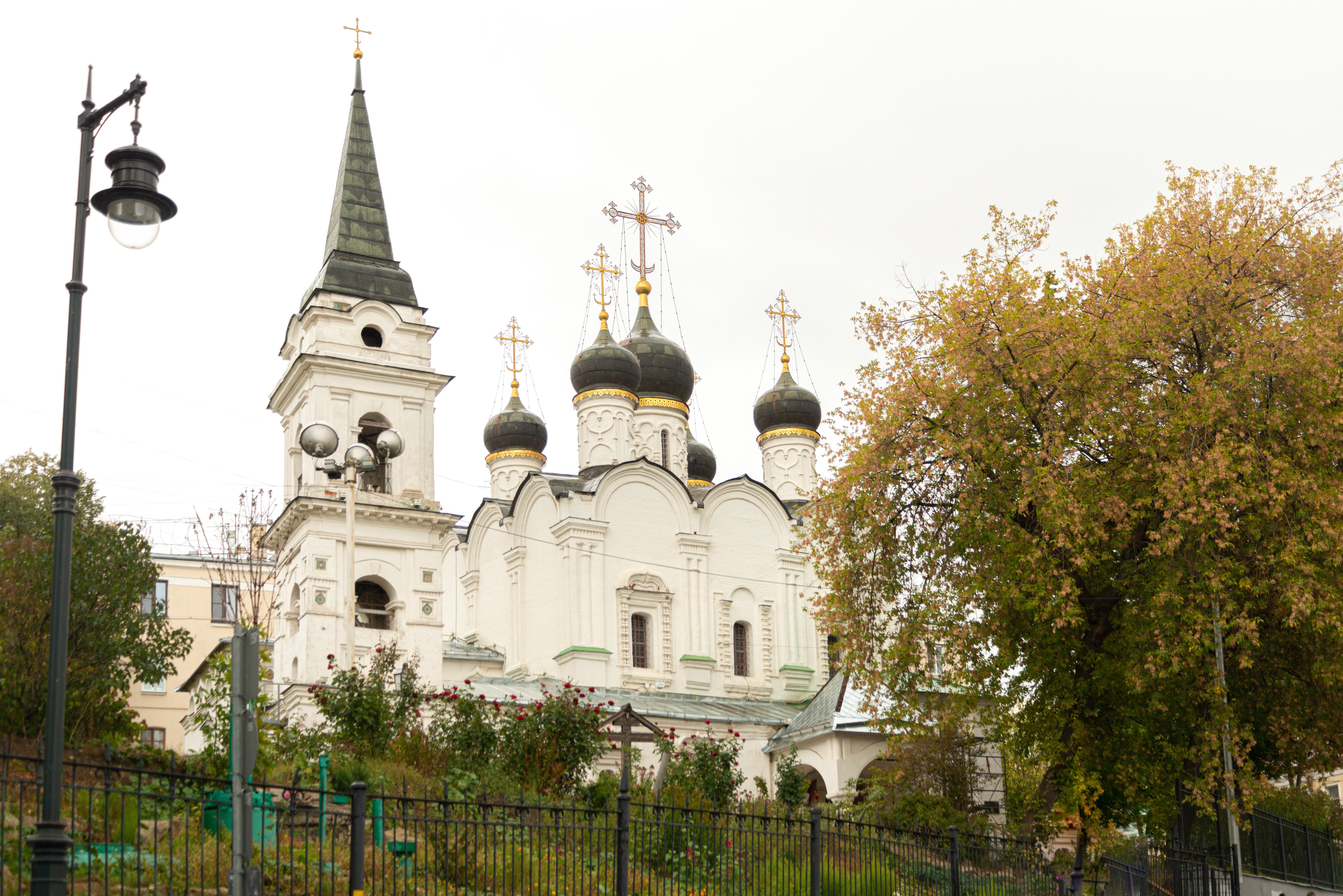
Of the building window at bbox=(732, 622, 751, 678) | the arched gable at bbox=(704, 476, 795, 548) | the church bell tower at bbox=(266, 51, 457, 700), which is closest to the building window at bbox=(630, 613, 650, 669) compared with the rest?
the building window at bbox=(732, 622, 751, 678)

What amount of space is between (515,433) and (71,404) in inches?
1323

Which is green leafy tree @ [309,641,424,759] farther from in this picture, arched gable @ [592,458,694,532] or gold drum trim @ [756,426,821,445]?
gold drum trim @ [756,426,821,445]

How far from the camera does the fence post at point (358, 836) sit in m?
8.43

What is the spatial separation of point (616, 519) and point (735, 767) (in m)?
8.61

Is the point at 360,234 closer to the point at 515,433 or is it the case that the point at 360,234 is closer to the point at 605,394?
the point at 605,394

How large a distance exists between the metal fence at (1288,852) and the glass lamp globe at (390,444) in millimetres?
13487

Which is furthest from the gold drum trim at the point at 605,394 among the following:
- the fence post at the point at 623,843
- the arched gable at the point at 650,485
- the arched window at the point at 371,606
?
the fence post at the point at 623,843

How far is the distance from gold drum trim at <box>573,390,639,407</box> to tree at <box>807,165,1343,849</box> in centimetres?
1696

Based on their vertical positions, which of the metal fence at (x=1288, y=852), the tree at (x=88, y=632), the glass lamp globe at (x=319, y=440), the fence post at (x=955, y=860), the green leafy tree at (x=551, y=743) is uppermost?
the glass lamp globe at (x=319, y=440)

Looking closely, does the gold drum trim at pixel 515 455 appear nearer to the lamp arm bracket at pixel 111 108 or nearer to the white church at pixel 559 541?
the white church at pixel 559 541

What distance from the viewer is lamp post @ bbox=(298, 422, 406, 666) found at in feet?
61.9

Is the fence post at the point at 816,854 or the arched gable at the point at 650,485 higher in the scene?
the arched gable at the point at 650,485

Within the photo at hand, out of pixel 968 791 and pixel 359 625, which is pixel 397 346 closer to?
pixel 359 625

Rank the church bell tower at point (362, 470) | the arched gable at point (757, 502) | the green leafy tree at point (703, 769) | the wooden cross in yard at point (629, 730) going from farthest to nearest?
the arched gable at point (757, 502) → the church bell tower at point (362, 470) → the wooden cross in yard at point (629, 730) → the green leafy tree at point (703, 769)
